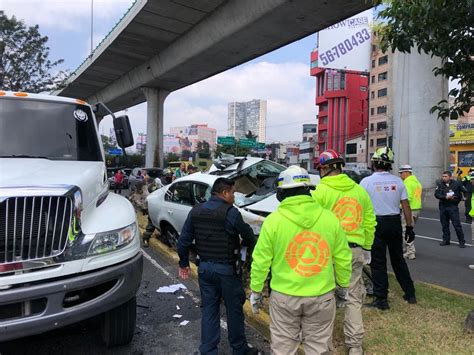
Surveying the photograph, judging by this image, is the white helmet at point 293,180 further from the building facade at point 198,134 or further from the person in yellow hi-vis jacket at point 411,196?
the building facade at point 198,134

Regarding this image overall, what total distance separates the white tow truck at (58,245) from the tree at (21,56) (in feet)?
45.9

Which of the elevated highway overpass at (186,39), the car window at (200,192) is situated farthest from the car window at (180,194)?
the elevated highway overpass at (186,39)

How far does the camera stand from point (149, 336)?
14.2ft

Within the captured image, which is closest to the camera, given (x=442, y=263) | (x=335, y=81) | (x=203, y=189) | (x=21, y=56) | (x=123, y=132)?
(x=123, y=132)

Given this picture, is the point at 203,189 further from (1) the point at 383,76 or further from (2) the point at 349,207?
(1) the point at 383,76

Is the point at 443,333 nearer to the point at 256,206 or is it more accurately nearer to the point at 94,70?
the point at 256,206

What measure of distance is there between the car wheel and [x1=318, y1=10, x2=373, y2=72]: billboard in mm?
34717

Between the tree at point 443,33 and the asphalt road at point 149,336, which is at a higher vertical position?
the tree at point 443,33

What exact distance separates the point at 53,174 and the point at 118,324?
5.04ft

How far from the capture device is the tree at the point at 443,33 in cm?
346

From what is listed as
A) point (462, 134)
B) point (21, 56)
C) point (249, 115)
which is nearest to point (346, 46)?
point (462, 134)

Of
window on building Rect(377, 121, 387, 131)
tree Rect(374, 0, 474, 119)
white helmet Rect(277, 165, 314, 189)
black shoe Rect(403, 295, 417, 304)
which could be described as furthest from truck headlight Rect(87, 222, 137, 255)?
window on building Rect(377, 121, 387, 131)

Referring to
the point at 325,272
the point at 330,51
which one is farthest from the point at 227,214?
the point at 330,51

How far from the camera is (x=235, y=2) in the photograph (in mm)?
15680
